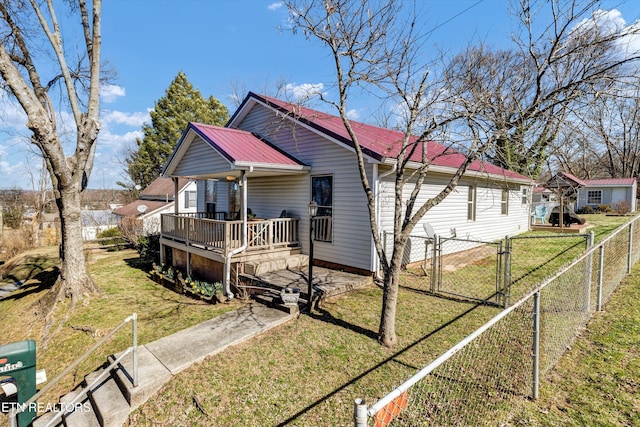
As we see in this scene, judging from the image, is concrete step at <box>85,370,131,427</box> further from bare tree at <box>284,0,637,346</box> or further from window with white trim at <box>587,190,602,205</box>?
window with white trim at <box>587,190,602,205</box>

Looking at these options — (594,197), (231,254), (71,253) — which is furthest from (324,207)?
(594,197)

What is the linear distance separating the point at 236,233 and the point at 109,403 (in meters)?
4.95

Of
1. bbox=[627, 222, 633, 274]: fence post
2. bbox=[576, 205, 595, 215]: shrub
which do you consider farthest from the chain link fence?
bbox=[576, 205, 595, 215]: shrub

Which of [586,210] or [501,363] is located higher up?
[586,210]

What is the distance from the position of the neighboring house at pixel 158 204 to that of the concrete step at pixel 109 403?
1457cm

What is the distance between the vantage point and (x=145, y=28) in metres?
11.6

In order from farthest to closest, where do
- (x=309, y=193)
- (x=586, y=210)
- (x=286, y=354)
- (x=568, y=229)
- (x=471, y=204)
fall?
(x=586, y=210) < (x=568, y=229) < (x=471, y=204) < (x=309, y=193) < (x=286, y=354)

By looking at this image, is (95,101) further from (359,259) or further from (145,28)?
(359,259)

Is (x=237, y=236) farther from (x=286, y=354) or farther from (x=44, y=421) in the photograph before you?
(x=44, y=421)

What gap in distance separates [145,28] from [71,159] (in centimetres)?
608

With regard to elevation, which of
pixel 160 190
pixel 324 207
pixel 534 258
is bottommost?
pixel 534 258

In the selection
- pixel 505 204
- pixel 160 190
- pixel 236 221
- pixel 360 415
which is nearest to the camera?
pixel 360 415

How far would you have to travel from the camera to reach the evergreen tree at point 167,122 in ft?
102

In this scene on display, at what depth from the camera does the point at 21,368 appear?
3523mm
